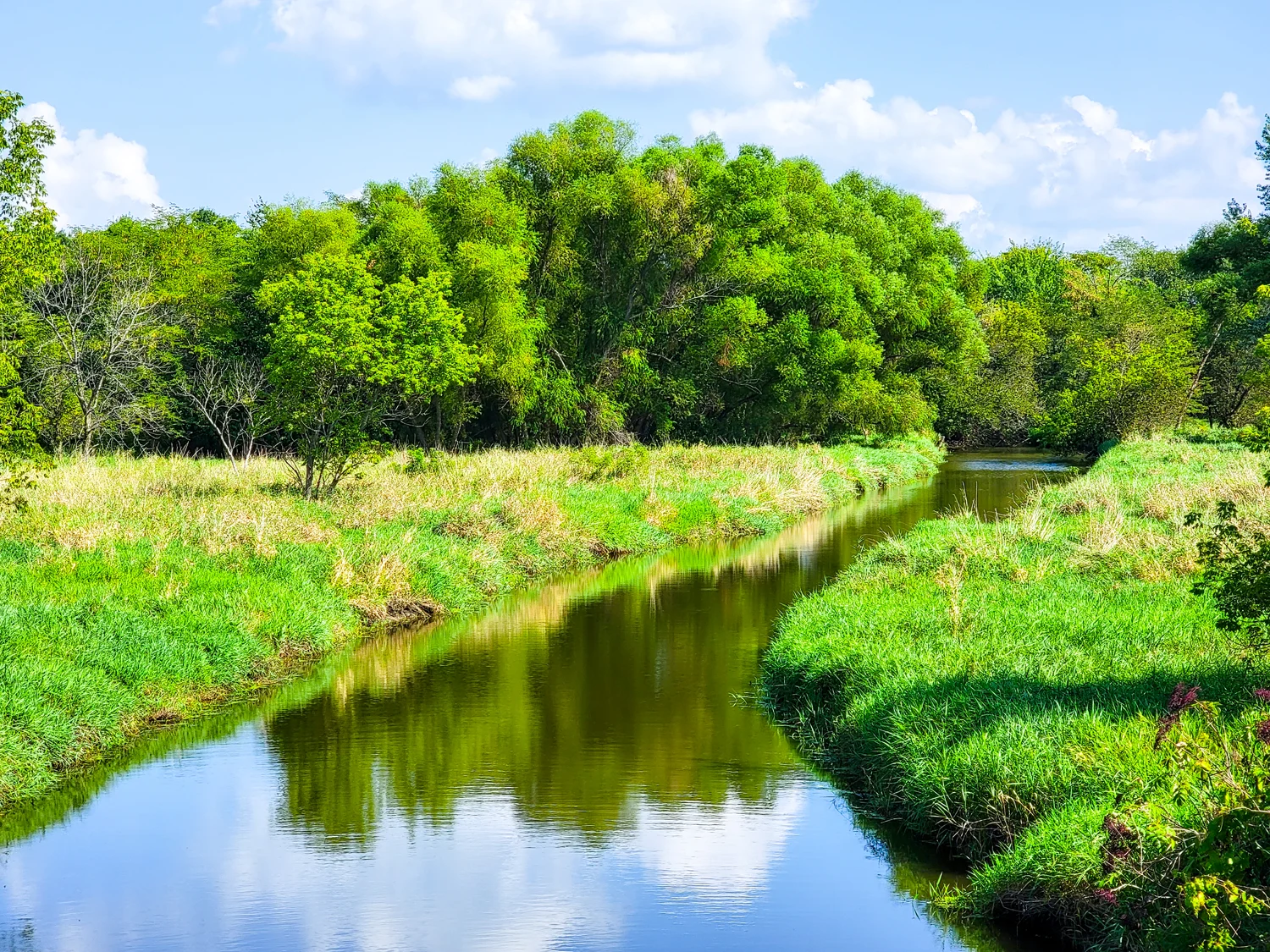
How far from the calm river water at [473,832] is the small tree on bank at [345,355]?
7.36 m

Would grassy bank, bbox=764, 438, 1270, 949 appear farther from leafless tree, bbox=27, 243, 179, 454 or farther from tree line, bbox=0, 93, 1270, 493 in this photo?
leafless tree, bbox=27, 243, 179, 454

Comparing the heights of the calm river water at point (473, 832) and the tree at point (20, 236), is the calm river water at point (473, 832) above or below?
below

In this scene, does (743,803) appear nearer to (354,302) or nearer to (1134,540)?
(1134,540)

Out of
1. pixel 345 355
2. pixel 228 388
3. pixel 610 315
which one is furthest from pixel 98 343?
pixel 345 355

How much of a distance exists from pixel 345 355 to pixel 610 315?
81.4ft

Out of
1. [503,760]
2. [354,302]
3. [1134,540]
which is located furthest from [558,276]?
[503,760]

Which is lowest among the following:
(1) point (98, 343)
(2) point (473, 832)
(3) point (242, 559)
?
(2) point (473, 832)

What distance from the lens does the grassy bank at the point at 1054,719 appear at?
609cm

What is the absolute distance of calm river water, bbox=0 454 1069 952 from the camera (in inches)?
296

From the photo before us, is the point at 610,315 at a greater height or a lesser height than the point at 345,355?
greater

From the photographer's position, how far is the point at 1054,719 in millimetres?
8805

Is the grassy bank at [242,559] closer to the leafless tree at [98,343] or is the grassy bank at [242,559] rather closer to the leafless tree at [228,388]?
the leafless tree at [98,343]

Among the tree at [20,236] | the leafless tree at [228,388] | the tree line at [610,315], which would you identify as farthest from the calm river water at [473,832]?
the leafless tree at [228,388]

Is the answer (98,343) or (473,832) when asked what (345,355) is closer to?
(473,832)
